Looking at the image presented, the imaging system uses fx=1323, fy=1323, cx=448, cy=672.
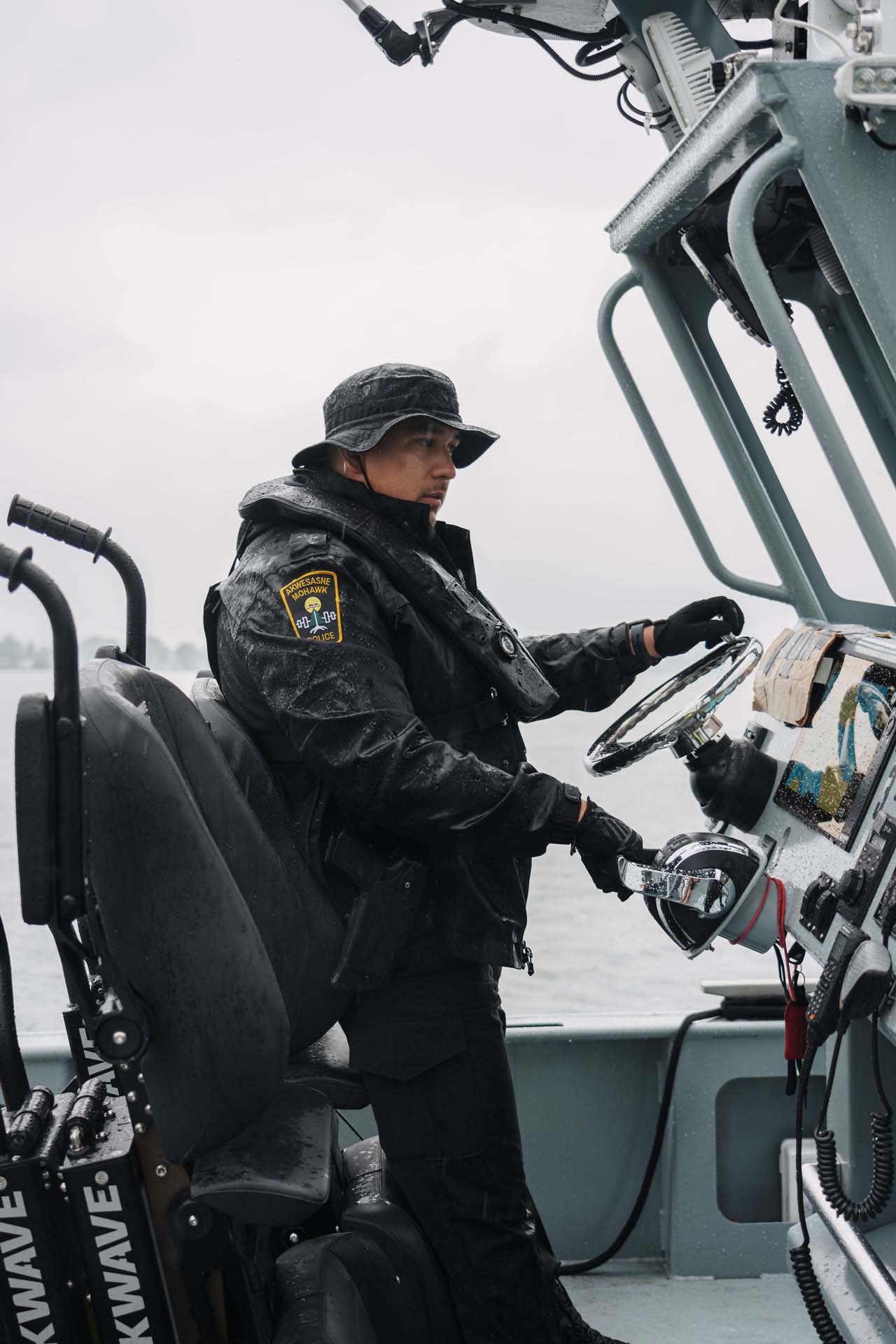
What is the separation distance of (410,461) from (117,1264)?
1111 mm

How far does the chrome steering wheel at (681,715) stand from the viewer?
1772 mm

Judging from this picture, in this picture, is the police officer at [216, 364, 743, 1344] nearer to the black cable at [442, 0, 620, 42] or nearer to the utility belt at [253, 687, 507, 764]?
the utility belt at [253, 687, 507, 764]

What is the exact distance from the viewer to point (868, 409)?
218 cm

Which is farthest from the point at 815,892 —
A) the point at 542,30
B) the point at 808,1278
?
the point at 542,30

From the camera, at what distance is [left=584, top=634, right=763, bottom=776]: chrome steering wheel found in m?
1.77

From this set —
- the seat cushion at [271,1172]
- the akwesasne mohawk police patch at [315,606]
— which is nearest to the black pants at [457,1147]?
the seat cushion at [271,1172]

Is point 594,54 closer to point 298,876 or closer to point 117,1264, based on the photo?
point 298,876

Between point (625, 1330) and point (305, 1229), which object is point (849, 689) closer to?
point (305, 1229)

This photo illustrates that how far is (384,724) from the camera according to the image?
166 cm

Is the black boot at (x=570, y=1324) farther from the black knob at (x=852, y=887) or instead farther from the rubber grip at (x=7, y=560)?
the rubber grip at (x=7, y=560)

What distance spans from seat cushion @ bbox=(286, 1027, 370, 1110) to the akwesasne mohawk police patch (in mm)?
602

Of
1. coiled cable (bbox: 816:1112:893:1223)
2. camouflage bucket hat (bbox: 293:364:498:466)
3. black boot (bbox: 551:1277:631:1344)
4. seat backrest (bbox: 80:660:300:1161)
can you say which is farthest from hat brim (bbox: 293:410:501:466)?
black boot (bbox: 551:1277:631:1344)

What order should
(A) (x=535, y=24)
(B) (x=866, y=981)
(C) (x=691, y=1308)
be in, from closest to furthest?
(B) (x=866, y=981), (A) (x=535, y=24), (C) (x=691, y=1308)

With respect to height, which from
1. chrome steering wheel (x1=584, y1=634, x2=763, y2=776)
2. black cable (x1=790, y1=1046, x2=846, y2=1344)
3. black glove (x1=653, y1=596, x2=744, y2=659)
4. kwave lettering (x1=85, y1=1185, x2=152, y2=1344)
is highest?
black glove (x1=653, y1=596, x2=744, y2=659)
